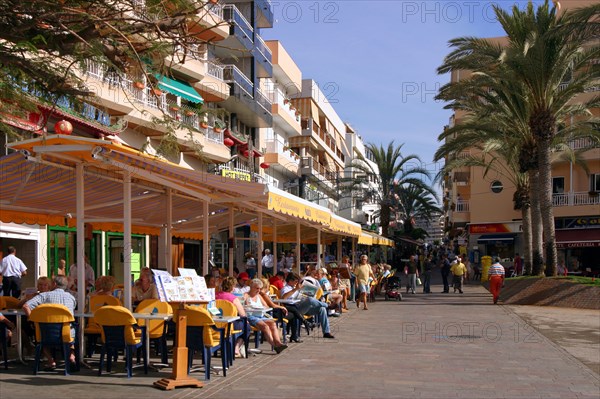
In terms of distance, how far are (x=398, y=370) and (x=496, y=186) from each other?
46.1 meters

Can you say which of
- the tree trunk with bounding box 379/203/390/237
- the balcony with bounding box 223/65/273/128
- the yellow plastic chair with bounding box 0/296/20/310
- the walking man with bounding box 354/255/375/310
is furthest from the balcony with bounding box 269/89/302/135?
the yellow plastic chair with bounding box 0/296/20/310

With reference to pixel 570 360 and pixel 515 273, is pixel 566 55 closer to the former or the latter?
pixel 570 360

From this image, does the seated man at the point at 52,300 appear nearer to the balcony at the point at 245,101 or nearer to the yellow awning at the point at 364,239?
the yellow awning at the point at 364,239

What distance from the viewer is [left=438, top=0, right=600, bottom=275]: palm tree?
2502 cm

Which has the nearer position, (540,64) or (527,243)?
(540,64)

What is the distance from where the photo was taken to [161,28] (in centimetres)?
802

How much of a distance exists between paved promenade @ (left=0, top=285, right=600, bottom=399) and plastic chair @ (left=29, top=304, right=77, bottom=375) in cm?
39

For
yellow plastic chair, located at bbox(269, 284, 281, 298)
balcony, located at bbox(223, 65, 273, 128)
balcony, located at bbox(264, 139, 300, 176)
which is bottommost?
yellow plastic chair, located at bbox(269, 284, 281, 298)

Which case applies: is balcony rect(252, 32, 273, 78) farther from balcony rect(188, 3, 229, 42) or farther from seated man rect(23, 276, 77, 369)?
seated man rect(23, 276, 77, 369)

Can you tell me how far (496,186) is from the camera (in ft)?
182

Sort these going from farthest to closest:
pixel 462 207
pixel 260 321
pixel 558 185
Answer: pixel 462 207 < pixel 558 185 < pixel 260 321

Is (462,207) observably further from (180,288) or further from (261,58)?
(180,288)

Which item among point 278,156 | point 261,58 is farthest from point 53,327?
point 278,156

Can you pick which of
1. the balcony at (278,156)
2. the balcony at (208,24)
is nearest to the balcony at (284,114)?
the balcony at (278,156)
